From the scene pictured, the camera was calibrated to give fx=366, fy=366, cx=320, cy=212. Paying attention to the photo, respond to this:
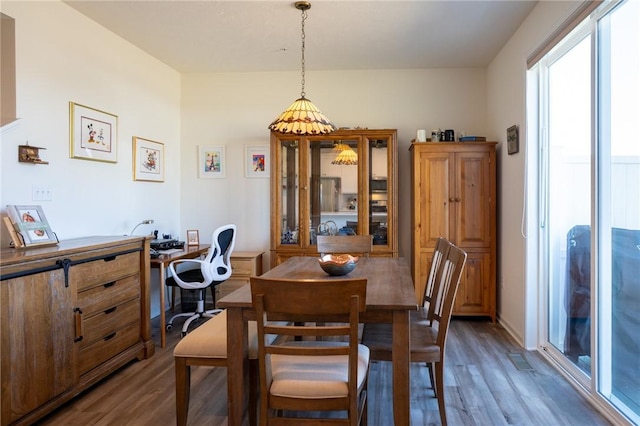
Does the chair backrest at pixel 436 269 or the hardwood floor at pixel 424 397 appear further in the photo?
the chair backrest at pixel 436 269

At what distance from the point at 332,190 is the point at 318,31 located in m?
1.57

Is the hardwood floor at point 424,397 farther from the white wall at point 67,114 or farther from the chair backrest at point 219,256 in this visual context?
the white wall at point 67,114

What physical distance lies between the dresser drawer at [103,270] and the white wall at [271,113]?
1.77 m

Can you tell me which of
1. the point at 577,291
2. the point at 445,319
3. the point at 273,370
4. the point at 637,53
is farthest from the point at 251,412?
the point at 637,53

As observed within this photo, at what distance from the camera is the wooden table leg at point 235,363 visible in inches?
66.5

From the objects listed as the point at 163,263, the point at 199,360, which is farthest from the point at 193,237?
the point at 199,360

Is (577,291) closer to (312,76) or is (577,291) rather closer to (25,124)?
(312,76)

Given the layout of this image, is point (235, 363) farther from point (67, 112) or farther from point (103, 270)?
point (67, 112)

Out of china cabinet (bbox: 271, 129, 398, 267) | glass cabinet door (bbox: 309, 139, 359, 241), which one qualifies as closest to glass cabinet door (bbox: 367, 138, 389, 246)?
china cabinet (bbox: 271, 129, 398, 267)

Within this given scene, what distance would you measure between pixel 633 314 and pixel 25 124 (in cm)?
389

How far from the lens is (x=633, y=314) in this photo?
195 centimetres

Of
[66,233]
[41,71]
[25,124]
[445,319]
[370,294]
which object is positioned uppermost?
[41,71]

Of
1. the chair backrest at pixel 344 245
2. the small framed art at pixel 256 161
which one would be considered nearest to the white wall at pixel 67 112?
the small framed art at pixel 256 161

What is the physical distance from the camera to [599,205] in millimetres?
2172
